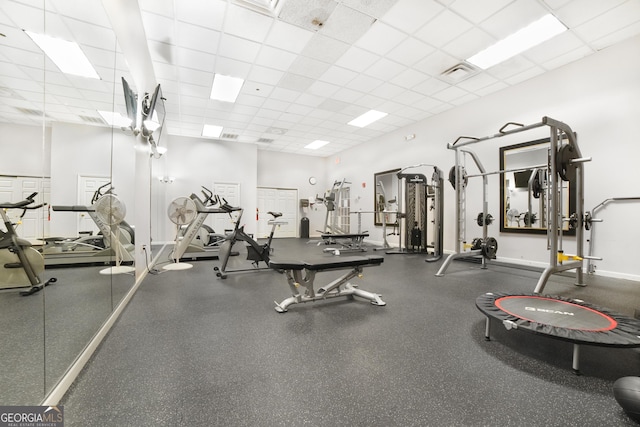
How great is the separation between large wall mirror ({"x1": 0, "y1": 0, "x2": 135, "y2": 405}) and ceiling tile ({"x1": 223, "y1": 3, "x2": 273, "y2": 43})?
61.8 inches

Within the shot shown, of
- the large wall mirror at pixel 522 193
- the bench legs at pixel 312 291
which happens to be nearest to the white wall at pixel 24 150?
the bench legs at pixel 312 291

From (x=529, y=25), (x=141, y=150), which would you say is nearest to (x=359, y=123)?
(x=529, y=25)

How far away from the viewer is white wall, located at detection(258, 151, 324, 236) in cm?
1023

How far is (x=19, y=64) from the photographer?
1.10 m

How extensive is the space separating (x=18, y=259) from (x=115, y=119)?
1.84 metres

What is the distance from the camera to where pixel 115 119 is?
94.4 inches

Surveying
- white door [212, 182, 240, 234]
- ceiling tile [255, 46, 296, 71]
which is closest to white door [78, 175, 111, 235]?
ceiling tile [255, 46, 296, 71]

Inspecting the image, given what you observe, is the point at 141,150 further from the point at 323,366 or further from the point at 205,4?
the point at 323,366

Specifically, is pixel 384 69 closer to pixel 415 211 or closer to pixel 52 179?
pixel 415 211

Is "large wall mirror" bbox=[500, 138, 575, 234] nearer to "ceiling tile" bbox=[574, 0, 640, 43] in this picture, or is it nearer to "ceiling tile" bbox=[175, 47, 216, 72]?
"ceiling tile" bbox=[574, 0, 640, 43]

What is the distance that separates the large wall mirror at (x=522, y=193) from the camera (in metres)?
4.68

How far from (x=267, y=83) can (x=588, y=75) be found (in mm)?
5471

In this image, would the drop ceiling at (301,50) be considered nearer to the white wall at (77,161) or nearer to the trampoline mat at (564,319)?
the white wall at (77,161)

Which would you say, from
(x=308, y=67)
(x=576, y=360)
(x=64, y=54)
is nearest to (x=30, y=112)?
(x=64, y=54)
